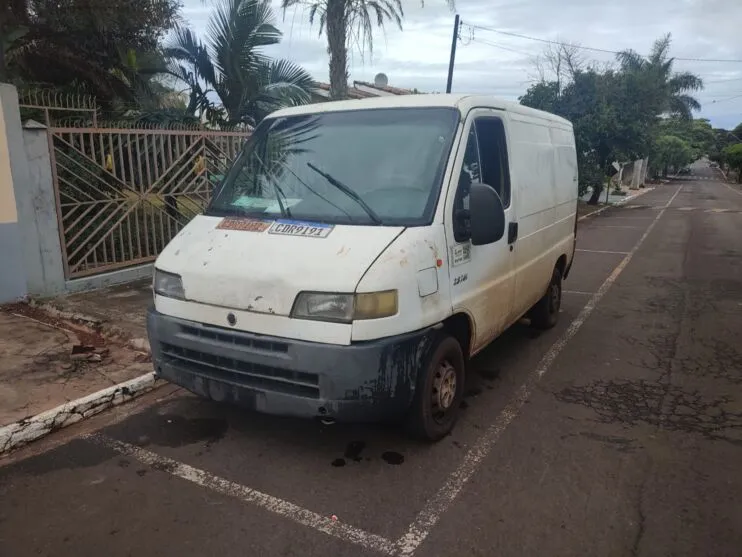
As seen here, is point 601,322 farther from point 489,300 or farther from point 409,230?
point 409,230

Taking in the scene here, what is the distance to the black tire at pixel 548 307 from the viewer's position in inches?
247

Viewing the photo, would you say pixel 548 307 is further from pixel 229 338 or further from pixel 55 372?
pixel 55 372

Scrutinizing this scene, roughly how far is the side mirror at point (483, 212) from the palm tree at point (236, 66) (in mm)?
7723

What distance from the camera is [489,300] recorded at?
4250 mm

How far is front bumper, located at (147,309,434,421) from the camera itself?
3.18m

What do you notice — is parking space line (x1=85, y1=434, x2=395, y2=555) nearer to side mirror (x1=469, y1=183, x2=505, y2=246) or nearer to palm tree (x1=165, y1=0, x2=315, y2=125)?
side mirror (x1=469, y1=183, x2=505, y2=246)

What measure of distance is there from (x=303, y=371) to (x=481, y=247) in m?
1.62

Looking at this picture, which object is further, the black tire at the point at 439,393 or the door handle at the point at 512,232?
the door handle at the point at 512,232

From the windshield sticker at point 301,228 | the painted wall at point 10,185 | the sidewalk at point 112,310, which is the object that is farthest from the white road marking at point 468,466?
the painted wall at point 10,185

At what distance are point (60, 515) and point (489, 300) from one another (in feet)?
9.99

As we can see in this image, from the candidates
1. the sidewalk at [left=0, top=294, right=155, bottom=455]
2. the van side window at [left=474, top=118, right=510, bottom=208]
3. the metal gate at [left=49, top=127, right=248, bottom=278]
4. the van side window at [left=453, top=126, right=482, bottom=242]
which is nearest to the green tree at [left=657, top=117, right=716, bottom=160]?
the metal gate at [left=49, top=127, right=248, bottom=278]

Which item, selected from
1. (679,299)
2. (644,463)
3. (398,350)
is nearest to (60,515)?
(398,350)

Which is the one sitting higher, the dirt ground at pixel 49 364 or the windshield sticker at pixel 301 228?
the windshield sticker at pixel 301 228

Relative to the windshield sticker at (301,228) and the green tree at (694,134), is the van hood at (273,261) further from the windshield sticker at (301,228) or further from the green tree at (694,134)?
the green tree at (694,134)
